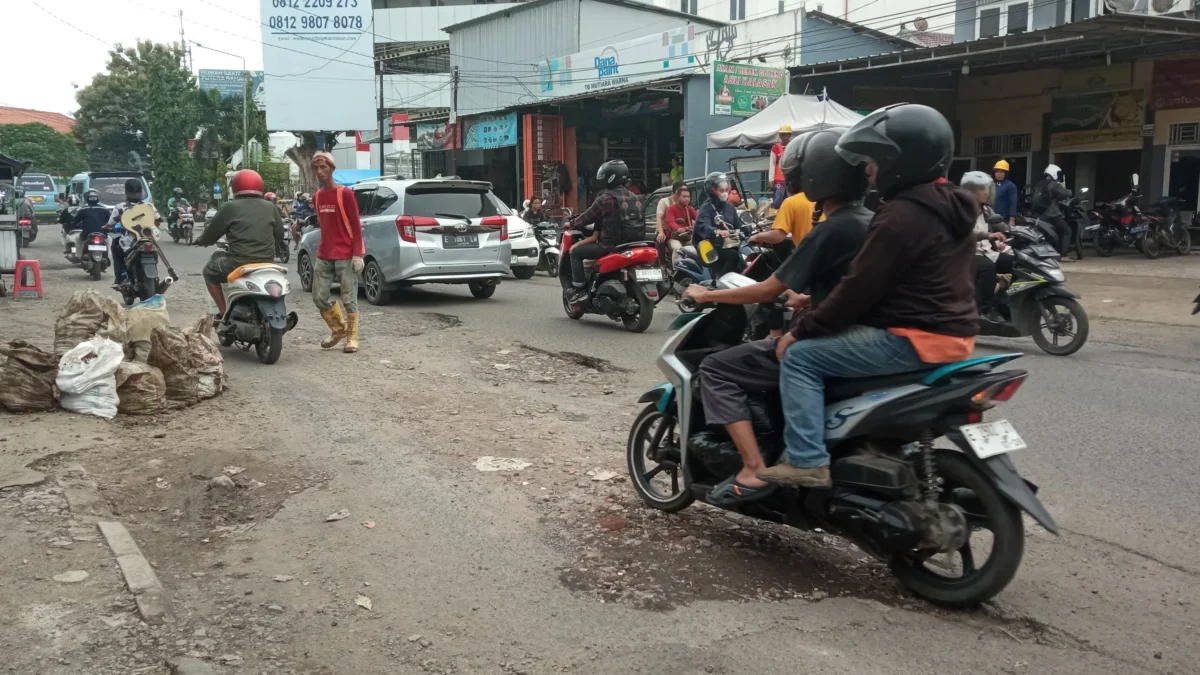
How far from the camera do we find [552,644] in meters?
3.45

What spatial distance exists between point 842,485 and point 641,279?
6.95 m

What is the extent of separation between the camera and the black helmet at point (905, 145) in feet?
11.5

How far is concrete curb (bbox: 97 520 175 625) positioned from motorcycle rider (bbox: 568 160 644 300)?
6.83 meters

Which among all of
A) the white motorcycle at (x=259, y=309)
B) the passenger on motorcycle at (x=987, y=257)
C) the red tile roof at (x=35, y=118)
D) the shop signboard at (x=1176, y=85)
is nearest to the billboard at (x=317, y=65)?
the shop signboard at (x=1176, y=85)

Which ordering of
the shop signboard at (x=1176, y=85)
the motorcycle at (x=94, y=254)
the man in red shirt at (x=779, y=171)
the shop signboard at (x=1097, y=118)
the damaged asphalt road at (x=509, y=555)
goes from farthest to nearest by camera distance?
1. the shop signboard at (x=1097, y=118)
2. the shop signboard at (x=1176, y=85)
3. the motorcycle at (x=94, y=254)
4. the man in red shirt at (x=779, y=171)
5. the damaged asphalt road at (x=509, y=555)

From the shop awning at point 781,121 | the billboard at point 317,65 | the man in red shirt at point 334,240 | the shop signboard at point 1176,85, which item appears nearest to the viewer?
the man in red shirt at point 334,240

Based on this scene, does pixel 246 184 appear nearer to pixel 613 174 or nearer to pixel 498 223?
pixel 613 174

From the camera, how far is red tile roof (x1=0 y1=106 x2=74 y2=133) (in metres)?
75.6

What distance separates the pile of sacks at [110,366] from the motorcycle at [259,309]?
3.84 feet

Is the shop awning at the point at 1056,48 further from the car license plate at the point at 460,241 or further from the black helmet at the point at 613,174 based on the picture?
the car license plate at the point at 460,241

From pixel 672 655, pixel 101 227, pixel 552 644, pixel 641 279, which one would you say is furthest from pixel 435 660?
pixel 101 227

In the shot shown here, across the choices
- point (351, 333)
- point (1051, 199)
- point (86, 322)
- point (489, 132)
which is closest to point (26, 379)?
point (86, 322)

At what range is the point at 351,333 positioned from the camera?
9711mm

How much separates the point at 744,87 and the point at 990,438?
1835 cm
